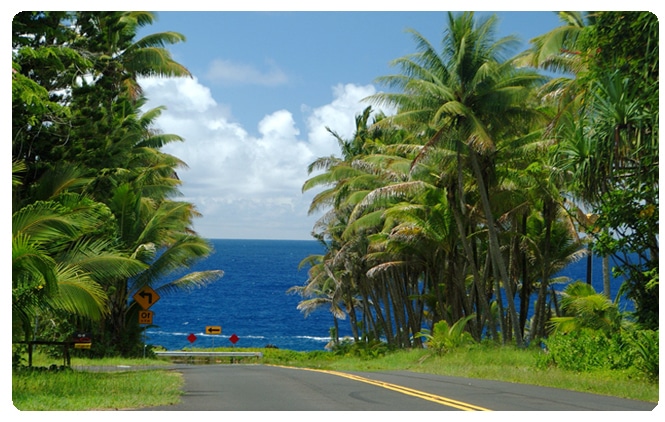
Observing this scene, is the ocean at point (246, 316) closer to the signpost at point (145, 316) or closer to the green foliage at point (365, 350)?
the green foliage at point (365, 350)

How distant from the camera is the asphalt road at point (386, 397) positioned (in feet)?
34.1

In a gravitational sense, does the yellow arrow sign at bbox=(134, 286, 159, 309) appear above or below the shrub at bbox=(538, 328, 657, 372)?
above

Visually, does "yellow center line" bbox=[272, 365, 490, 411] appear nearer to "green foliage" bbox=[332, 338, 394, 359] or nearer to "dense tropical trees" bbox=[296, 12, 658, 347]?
"dense tropical trees" bbox=[296, 12, 658, 347]

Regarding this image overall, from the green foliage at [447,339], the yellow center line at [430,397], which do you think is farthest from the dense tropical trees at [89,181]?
the green foliage at [447,339]

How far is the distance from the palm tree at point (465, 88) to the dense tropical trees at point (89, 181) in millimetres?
6853

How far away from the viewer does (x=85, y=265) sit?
14.9m

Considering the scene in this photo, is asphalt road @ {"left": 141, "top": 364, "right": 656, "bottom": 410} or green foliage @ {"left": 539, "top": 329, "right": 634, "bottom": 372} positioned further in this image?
green foliage @ {"left": 539, "top": 329, "right": 634, "bottom": 372}

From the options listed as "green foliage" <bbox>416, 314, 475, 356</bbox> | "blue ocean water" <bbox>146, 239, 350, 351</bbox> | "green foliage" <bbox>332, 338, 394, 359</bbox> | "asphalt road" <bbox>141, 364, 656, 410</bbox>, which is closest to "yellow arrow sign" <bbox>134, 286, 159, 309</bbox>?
"green foliage" <bbox>416, 314, 475, 356</bbox>

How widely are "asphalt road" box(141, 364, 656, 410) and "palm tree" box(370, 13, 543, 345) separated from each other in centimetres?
972

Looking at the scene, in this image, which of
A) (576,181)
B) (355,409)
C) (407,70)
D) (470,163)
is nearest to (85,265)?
(355,409)

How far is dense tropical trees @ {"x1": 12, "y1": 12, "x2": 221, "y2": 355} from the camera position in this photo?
12352 mm

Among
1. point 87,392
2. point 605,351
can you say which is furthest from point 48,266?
point 605,351

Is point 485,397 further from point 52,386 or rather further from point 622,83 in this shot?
point 52,386

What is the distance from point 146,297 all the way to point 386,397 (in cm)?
1441
